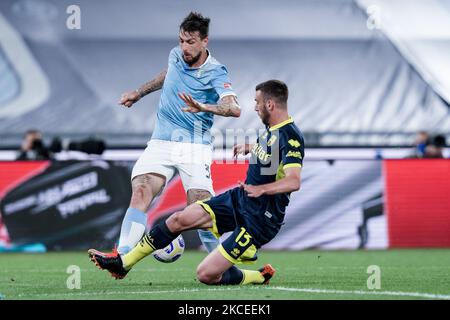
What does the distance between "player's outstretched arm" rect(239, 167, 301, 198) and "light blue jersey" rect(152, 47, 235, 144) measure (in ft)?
5.20

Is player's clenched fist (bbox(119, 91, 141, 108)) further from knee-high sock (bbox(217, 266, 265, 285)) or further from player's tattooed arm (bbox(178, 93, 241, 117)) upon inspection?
knee-high sock (bbox(217, 266, 265, 285))

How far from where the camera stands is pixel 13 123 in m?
19.7

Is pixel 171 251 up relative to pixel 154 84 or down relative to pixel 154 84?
down

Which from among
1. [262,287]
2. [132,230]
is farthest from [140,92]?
[262,287]

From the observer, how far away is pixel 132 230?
30.6 feet

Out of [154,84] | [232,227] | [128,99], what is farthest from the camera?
[154,84]

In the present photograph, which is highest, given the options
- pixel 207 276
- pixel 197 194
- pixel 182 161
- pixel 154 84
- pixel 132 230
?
pixel 154 84

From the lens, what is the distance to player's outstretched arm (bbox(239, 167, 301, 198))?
838 centimetres

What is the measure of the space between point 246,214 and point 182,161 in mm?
1267

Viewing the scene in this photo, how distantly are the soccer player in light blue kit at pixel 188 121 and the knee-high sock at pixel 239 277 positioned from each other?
784 mm

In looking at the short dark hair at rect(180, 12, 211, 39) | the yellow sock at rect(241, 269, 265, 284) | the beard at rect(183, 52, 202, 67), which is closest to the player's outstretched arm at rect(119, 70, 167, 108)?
the beard at rect(183, 52, 202, 67)

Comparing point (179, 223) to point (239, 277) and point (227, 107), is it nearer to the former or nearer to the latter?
point (239, 277)

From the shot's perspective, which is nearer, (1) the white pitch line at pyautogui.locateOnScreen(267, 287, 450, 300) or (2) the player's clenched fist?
(1) the white pitch line at pyautogui.locateOnScreen(267, 287, 450, 300)

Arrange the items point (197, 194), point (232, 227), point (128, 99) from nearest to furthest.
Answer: point (232, 227), point (197, 194), point (128, 99)
